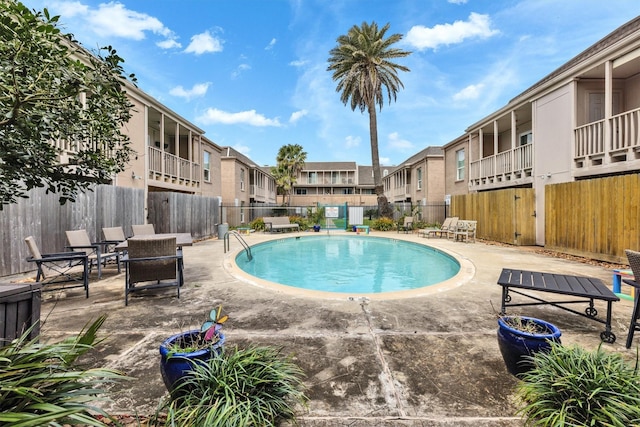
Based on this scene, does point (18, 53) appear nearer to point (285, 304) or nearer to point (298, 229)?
point (285, 304)

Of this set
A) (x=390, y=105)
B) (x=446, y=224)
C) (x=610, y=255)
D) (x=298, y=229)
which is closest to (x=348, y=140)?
(x=390, y=105)

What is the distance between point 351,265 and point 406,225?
341 inches

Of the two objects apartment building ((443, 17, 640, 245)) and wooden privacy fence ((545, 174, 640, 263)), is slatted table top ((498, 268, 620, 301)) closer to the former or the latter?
wooden privacy fence ((545, 174, 640, 263))

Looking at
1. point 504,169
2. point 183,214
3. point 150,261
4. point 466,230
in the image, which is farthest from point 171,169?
point 504,169

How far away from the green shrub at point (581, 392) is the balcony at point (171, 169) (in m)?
14.2

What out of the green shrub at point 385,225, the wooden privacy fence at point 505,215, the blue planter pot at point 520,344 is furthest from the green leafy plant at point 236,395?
the green shrub at point 385,225

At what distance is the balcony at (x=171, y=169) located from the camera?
42.3 feet

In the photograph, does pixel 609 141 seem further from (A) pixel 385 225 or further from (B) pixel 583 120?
(A) pixel 385 225

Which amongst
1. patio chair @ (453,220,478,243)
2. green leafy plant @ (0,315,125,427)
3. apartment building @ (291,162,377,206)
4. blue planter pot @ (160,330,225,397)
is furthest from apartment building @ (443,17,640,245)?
apartment building @ (291,162,377,206)

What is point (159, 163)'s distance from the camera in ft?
43.7

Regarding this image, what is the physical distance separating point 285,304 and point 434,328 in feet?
7.42

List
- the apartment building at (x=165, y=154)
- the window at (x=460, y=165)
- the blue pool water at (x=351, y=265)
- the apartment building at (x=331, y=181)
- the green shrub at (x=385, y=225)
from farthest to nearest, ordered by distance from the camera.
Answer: the apartment building at (x=331, y=181)
the window at (x=460, y=165)
the green shrub at (x=385, y=225)
the apartment building at (x=165, y=154)
the blue pool water at (x=351, y=265)

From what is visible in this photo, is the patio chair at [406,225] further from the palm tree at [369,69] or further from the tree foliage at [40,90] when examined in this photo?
the tree foliage at [40,90]

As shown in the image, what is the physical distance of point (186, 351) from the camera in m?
2.16
